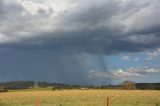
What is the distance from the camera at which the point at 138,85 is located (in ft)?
433

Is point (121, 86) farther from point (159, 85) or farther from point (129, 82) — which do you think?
point (159, 85)

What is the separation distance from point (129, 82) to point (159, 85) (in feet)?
35.3

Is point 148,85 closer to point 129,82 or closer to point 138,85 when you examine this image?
point 138,85

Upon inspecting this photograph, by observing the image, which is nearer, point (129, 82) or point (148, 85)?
point (129, 82)

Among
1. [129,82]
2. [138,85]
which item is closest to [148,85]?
[138,85]

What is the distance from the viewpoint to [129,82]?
124000 millimetres

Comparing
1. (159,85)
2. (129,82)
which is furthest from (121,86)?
(159,85)

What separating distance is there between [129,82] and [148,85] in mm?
12625

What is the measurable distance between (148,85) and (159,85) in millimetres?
8590

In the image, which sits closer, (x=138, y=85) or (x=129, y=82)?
(x=129, y=82)

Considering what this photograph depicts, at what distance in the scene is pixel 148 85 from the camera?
133250 millimetres

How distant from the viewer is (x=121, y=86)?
12850 cm

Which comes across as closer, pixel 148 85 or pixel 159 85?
pixel 159 85
